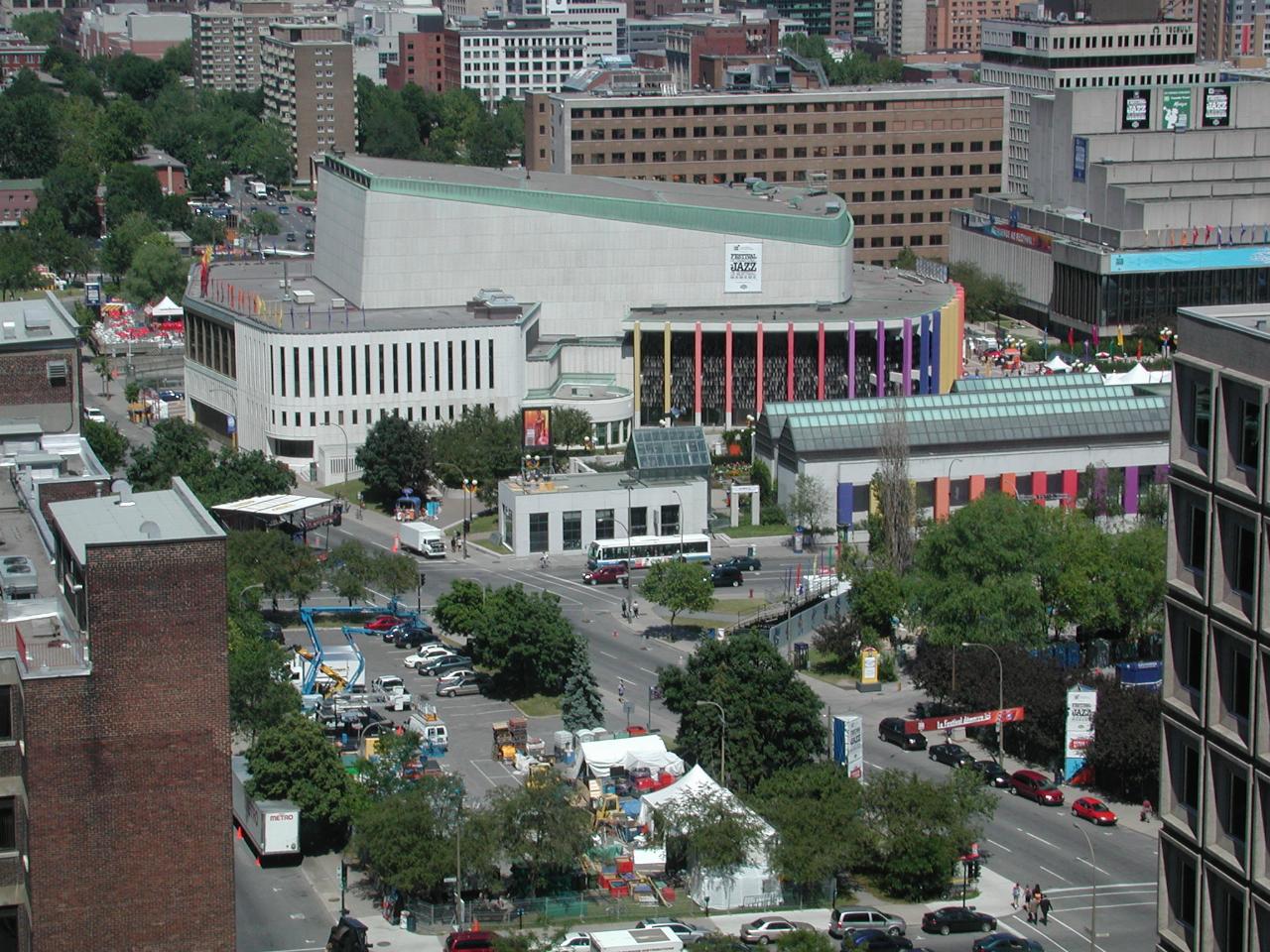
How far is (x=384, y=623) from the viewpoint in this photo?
11188 centimetres

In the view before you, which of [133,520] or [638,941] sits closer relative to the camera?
[133,520]

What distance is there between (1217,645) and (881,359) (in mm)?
119872

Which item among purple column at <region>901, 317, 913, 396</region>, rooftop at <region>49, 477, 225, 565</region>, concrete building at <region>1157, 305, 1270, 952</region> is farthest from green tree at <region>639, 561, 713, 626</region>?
concrete building at <region>1157, 305, 1270, 952</region>

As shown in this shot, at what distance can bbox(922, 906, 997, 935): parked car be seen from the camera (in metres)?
75.6

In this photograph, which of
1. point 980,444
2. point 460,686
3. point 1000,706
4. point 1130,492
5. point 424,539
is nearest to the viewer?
point 1000,706

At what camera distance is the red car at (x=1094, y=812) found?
85875 millimetres

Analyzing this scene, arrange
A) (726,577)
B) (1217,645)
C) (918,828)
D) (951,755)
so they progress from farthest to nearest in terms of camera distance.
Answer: (726,577), (951,755), (918,828), (1217,645)

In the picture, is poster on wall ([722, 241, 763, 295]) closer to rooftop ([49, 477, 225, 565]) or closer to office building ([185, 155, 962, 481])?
office building ([185, 155, 962, 481])

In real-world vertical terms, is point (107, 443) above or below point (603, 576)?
above

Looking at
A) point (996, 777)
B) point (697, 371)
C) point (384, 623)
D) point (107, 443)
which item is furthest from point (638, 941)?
point (697, 371)

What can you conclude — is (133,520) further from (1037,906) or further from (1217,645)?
(1037,906)

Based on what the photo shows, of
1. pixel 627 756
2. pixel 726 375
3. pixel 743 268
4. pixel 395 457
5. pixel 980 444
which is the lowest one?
pixel 627 756

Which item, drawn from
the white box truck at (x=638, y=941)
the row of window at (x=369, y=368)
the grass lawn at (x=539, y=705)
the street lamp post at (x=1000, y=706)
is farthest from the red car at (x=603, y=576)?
the white box truck at (x=638, y=941)

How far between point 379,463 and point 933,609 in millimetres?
44819
